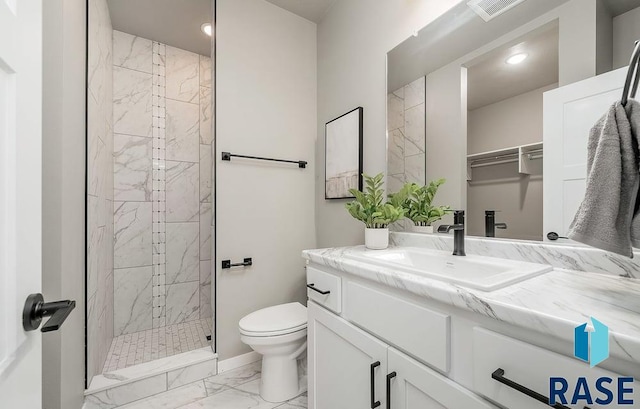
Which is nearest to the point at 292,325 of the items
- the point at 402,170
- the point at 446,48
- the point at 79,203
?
the point at 402,170

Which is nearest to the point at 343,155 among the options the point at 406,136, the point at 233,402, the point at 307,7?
the point at 406,136

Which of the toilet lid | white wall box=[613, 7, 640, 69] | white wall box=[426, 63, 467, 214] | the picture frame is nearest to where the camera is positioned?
white wall box=[613, 7, 640, 69]

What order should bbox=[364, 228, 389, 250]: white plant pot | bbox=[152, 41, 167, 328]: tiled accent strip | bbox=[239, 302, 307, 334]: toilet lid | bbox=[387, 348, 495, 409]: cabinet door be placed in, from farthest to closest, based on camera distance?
bbox=[152, 41, 167, 328]: tiled accent strip, bbox=[239, 302, 307, 334]: toilet lid, bbox=[364, 228, 389, 250]: white plant pot, bbox=[387, 348, 495, 409]: cabinet door

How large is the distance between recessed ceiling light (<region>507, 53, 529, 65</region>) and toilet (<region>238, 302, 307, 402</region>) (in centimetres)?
160

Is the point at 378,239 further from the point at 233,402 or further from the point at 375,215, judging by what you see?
the point at 233,402

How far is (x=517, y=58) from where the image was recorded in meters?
1.04

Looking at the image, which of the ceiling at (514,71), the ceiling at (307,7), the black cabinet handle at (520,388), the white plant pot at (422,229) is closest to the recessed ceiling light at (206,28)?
the ceiling at (307,7)

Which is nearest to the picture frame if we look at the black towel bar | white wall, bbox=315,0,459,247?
white wall, bbox=315,0,459,247

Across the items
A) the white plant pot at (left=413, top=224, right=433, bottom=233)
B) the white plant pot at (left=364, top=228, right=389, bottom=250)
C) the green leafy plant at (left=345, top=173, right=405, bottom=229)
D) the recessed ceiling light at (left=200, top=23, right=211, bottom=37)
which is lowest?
the white plant pot at (left=364, top=228, right=389, bottom=250)

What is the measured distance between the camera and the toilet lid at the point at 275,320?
Result: 1.46 m

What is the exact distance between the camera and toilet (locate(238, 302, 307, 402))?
1.44 m

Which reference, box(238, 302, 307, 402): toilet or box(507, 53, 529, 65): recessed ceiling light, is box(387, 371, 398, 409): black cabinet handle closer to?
box(238, 302, 307, 402): toilet

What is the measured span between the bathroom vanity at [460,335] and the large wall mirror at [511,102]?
28 centimetres

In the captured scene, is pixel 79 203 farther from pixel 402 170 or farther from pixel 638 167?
pixel 638 167
